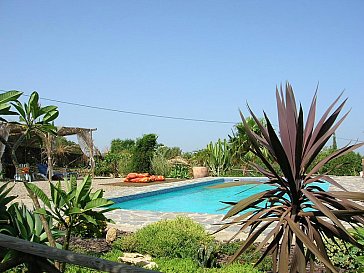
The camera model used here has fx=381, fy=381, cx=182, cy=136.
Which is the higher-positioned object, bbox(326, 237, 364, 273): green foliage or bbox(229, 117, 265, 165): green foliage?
bbox(229, 117, 265, 165): green foliage

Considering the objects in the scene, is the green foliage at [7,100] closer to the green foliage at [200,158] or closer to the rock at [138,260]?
the rock at [138,260]

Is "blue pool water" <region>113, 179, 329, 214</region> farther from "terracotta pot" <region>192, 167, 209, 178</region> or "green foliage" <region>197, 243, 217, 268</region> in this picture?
"green foliage" <region>197, 243, 217, 268</region>

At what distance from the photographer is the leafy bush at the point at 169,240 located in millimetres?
5062

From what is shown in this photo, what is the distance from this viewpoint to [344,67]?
44.9 ft

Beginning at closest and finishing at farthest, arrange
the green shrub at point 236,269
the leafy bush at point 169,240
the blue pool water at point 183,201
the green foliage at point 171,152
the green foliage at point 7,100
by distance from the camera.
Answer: the green foliage at point 7,100 → the green shrub at point 236,269 → the leafy bush at point 169,240 → the blue pool water at point 183,201 → the green foliage at point 171,152

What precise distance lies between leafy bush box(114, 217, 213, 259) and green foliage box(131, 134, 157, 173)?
13444 millimetres

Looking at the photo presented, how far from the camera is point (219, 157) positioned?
2100cm

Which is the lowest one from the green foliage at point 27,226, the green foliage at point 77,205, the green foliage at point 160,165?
the green foliage at point 27,226

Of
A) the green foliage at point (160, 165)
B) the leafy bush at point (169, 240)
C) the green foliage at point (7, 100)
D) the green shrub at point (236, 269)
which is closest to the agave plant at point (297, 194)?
the green foliage at point (7, 100)

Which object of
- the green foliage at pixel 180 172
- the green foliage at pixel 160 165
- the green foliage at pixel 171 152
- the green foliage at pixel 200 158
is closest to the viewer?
the green foliage at pixel 160 165

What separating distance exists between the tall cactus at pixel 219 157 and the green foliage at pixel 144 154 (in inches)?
128

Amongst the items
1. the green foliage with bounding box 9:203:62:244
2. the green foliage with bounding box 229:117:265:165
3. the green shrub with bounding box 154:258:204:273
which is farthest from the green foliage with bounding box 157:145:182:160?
the green foliage with bounding box 9:203:62:244

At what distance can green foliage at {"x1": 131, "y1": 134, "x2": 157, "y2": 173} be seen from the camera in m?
19.3

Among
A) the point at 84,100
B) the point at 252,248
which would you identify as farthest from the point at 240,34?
the point at 84,100
